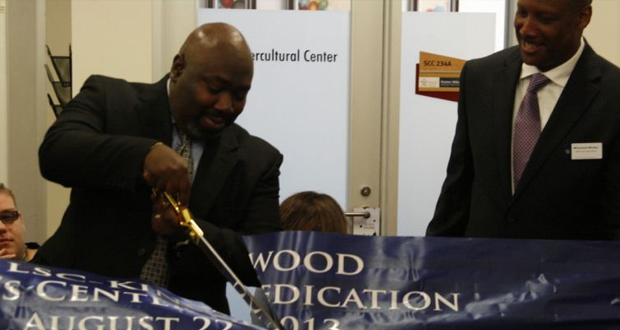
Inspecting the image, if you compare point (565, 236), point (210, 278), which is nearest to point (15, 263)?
point (210, 278)

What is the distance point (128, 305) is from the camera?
1045mm

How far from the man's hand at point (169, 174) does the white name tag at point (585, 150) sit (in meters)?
1.17

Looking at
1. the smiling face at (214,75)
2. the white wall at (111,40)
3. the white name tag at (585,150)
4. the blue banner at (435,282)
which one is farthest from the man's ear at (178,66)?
the white wall at (111,40)

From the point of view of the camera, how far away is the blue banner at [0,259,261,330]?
3.36 ft

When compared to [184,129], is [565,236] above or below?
below

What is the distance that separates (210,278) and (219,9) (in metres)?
2.97

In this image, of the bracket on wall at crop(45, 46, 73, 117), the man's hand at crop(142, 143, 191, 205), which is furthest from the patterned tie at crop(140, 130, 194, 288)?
the bracket on wall at crop(45, 46, 73, 117)

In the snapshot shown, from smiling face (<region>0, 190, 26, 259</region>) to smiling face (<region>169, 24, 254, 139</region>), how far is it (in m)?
1.94

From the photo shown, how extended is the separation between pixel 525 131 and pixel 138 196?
1011 mm

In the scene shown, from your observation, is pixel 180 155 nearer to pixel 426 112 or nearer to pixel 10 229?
pixel 10 229

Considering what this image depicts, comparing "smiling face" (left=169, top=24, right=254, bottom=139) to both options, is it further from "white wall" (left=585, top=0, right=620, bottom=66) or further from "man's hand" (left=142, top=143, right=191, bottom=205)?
"white wall" (left=585, top=0, right=620, bottom=66)

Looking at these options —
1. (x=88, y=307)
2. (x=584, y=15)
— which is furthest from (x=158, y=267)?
(x=584, y=15)

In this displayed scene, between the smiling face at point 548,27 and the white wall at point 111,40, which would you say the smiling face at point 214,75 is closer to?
the smiling face at point 548,27

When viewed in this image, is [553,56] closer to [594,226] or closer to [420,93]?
[594,226]
